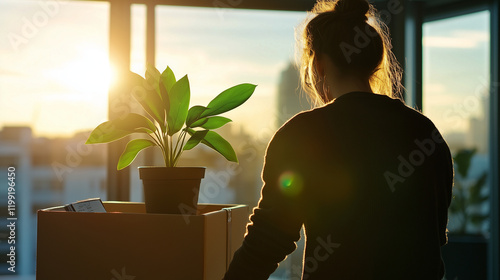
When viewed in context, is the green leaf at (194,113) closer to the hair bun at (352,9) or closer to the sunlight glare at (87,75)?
the hair bun at (352,9)

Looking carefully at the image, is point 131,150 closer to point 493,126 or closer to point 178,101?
point 178,101

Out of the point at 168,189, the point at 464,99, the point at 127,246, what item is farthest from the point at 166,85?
the point at 464,99

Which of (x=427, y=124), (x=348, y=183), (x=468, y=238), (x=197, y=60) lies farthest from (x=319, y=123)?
(x=468, y=238)

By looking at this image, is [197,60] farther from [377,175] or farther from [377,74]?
[377,175]

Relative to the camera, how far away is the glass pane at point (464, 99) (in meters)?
2.56

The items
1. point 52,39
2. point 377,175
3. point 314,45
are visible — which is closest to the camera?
point 377,175

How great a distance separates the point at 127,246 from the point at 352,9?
2.51ft

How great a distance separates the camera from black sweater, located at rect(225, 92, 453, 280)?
0.95m

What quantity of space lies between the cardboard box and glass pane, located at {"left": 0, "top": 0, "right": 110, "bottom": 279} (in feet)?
4.04

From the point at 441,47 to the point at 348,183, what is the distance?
77.5 inches

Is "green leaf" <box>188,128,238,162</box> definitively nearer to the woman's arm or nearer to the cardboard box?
the cardboard box

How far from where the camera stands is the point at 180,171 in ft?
3.98

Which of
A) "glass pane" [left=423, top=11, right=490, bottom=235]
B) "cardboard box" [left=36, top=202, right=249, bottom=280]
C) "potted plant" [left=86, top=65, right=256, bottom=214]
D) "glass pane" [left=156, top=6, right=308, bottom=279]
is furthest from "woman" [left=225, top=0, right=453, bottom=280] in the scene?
"glass pane" [left=423, top=11, right=490, bottom=235]

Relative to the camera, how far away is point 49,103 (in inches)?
91.6
